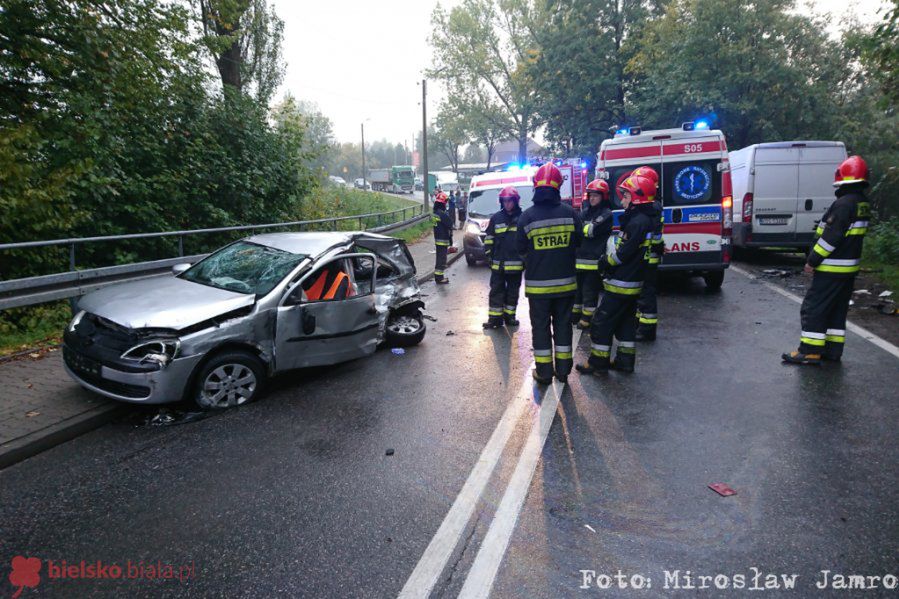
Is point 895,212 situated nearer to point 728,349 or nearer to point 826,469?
point 728,349

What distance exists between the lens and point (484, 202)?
1488 centimetres

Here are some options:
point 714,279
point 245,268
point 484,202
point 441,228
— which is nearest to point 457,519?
point 245,268

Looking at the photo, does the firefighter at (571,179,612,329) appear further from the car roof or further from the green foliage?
the green foliage

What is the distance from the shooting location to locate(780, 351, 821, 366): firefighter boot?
5.85 metres

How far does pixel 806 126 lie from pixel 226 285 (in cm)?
2335

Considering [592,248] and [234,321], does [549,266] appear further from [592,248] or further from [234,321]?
[234,321]

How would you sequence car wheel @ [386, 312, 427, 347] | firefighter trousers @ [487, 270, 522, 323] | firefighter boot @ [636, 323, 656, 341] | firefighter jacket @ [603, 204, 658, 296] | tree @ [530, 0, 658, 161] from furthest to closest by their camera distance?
tree @ [530, 0, 658, 161]
firefighter trousers @ [487, 270, 522, 323]
firefighter boot @ [636, 323, 656, 341]
car wheel @ [386, 312, 427, 347]
firefighter jacket @ [603, 204, 658, 296]

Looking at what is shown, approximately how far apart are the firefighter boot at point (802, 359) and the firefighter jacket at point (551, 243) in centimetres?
251

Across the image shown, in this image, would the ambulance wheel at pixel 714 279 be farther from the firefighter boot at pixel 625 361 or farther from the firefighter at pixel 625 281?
the firefighter boot at pixel 625 361

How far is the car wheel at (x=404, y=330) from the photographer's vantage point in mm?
6816

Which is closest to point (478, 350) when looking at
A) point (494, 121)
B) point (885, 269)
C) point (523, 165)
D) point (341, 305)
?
point (341, 305)

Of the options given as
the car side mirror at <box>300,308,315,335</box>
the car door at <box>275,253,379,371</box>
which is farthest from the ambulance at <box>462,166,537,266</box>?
the car side mirror at <box>300,308,315,335</box>

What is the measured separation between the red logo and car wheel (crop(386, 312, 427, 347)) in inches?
167

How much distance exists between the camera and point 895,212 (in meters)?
17.2
